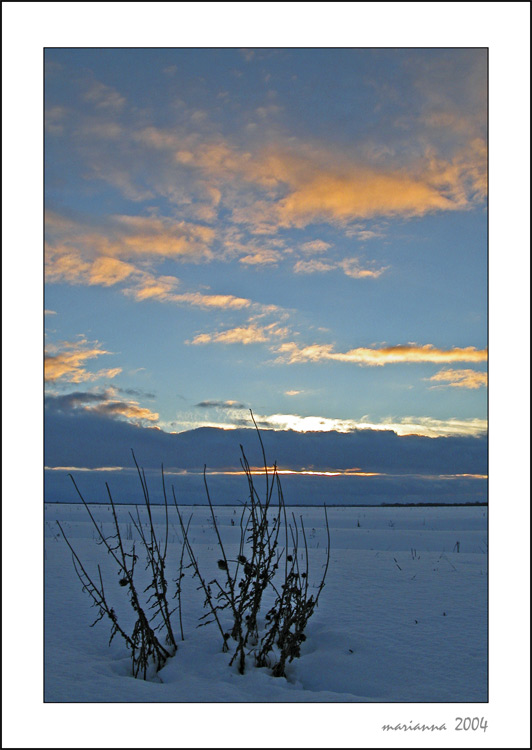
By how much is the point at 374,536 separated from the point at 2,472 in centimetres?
1284

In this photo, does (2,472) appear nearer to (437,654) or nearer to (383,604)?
(437,654)

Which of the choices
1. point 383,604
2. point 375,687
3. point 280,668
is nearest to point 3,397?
point 280,668

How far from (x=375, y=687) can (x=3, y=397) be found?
10.7 feet

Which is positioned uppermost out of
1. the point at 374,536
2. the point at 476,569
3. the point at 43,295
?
the point at 43,295

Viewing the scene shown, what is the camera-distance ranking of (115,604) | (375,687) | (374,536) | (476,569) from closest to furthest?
(375,687) → (115,604) → (476,569) → (374,536)

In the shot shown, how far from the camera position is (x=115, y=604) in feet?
18.9

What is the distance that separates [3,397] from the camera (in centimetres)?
399

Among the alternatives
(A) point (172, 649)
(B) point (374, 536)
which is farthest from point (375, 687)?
(B) point (374, 536)

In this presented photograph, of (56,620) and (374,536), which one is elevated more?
A: (56,620)

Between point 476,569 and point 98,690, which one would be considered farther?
point 476,569

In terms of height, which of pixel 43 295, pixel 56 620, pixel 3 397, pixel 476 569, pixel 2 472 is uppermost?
pixel 43 295

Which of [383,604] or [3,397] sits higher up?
[3,397]

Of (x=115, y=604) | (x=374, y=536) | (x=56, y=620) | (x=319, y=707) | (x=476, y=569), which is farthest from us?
(x=374, y=536)

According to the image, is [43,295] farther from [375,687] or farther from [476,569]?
[476,569]
